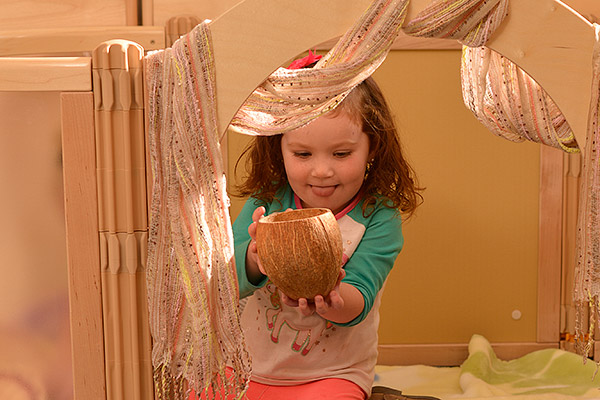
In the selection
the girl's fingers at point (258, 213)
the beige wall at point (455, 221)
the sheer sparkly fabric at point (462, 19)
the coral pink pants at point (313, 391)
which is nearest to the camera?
the sheer sparkly fabric at point (462, 19)

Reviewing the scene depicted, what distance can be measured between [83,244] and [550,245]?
1040 millimetres

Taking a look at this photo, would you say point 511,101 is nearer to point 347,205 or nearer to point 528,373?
point 347,205

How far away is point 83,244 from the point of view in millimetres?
842

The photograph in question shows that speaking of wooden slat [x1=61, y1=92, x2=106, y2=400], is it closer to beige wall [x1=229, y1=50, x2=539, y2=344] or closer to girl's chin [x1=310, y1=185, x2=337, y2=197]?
girl's chin [x1=310, y1=185, x2=337, y2=197]

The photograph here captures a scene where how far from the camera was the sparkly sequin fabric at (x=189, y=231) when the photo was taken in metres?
0.79

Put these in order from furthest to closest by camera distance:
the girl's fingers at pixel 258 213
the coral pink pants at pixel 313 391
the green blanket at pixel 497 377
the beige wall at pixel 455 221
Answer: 1. the beige wall at pixel 455 221
2. the green blanket at pixel 497 377
3. the coral pink pants at pixel 313 391
4. the girl's fingers at pixel 258 213

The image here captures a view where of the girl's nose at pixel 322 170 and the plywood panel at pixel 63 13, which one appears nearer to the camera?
the girl's nose at pixel 322 170

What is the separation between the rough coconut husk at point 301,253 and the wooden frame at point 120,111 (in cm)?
13

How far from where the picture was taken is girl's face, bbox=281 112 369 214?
3.33 ft

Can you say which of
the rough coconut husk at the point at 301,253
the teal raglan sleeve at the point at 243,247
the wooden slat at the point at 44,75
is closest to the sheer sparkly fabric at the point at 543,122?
the rough coconut husk at the point at 301,253

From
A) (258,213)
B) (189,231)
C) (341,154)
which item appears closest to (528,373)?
(341,154)

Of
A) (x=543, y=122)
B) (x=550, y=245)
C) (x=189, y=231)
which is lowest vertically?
(x=550, y=245)

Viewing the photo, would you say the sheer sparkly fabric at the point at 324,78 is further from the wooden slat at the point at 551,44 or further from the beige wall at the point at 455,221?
the beige wall at the point at 455,221

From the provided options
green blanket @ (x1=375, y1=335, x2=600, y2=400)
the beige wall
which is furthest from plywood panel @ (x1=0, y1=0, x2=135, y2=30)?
green blanket @ (x1=375, y1=335, x2=600, y2=400)
